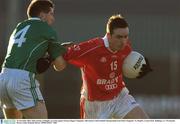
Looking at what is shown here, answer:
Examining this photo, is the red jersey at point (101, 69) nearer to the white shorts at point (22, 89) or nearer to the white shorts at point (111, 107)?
the white shorts at point (111, 107)

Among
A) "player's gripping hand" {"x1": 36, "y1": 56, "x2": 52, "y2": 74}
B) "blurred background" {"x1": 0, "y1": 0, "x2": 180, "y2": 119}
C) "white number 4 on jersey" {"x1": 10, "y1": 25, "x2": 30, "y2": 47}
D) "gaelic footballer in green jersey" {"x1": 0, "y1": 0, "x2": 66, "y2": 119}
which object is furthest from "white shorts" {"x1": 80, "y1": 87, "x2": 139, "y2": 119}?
"blurred background" {"x1": 0, "y1": 0, "x2": 180, "y2": 119}

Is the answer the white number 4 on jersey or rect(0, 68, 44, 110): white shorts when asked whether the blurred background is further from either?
rect(0, 68, 44, 110): white shorts

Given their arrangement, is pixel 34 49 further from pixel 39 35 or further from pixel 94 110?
pixel 94 110

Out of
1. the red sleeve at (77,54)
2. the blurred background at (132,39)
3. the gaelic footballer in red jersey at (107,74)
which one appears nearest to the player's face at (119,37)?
the gaelic footballer in red jersey at (107,74)

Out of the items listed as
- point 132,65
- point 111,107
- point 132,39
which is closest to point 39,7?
point 132,65

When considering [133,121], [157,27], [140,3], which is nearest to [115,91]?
[133,121]

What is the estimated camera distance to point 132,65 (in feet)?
36.7

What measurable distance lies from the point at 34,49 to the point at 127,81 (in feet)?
41.1

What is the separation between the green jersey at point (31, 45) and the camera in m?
10.0

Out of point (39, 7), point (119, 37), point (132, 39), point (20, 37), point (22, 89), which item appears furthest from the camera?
point (132, 39)

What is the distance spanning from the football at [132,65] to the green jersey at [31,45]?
122cm

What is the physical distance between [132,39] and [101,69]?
1223cm

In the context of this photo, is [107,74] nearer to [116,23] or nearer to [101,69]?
[101,69]

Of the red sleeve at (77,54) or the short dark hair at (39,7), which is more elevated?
the short dark hair at (39,7)
